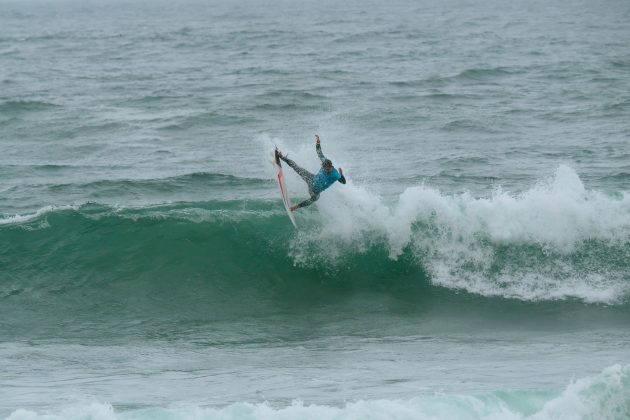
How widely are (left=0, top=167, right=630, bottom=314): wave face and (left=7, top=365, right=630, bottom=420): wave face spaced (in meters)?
6.24

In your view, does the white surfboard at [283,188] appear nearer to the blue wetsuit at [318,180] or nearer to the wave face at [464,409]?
the blue wetsuit at [318,180]

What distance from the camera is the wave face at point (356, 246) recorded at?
1620cm

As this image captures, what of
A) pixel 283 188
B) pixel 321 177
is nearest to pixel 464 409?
pixel 321 177

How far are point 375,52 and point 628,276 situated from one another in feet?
111

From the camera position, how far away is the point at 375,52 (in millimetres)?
47938

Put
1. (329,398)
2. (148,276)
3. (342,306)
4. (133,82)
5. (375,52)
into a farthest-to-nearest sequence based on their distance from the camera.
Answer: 1. (375,52)
2. (133,82)
3. (148,276)
4. (342,306)
5. (329,398)

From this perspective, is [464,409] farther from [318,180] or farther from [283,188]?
[283,188]

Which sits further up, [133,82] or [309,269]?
[133,82]

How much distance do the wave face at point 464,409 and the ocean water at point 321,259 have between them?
30mm

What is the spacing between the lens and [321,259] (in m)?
17.0

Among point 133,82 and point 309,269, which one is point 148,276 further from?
point 133,82

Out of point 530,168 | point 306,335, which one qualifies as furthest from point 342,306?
point 530,168

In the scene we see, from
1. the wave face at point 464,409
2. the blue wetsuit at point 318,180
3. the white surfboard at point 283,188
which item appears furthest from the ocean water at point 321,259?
the blue wetsuit at point 318,180

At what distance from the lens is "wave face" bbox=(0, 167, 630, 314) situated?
16203mm
